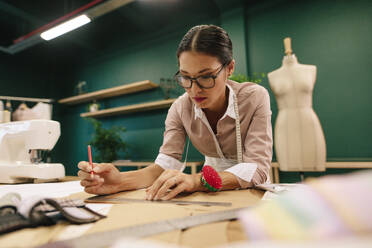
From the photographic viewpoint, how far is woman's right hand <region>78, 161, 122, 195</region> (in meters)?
0.88

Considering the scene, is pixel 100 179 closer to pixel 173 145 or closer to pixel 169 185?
pixel 169 185

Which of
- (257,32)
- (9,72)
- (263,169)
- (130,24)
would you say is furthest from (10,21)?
(263,169)

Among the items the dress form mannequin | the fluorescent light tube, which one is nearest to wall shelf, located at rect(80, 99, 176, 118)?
the fluorescent light tube

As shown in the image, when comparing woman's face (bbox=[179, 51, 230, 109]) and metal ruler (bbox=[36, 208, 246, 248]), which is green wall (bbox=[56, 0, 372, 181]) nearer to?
woman's face (bbox=[179, 51, 230, 109])

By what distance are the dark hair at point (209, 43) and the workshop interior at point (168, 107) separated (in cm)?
38

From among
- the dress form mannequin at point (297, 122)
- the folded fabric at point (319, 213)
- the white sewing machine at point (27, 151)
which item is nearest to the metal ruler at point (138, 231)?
the folded fabric at point (319, 213)

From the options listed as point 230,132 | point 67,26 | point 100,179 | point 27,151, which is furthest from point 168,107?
point 100,179

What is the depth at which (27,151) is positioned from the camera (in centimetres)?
151

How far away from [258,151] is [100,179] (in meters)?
0.74

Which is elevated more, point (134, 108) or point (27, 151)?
point (134, 108)

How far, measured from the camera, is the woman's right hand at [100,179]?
879mm

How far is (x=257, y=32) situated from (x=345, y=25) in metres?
1.09

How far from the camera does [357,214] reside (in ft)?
0.75

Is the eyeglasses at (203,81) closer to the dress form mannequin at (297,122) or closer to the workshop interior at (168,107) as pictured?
the workshop interior at (168,107)
